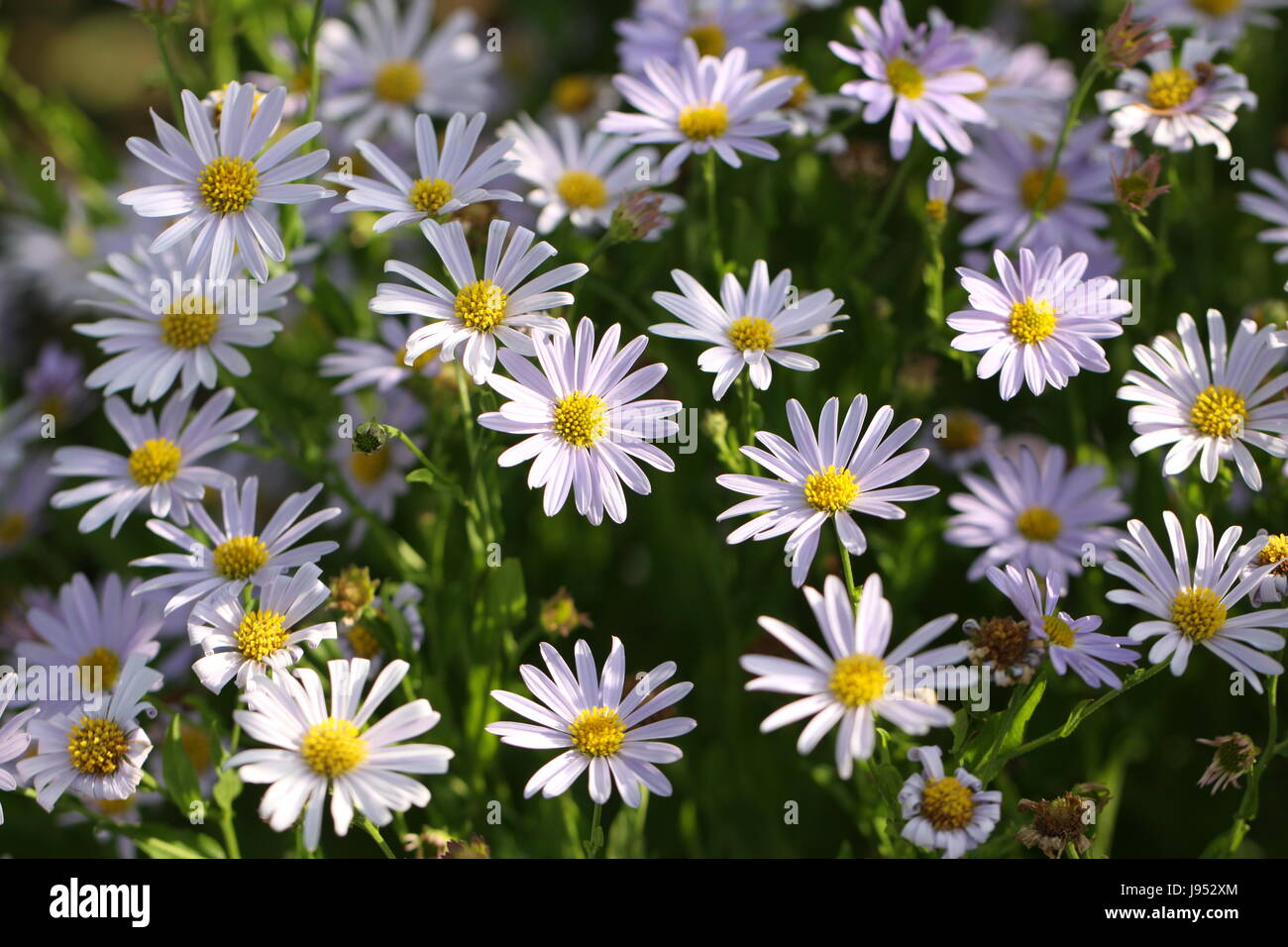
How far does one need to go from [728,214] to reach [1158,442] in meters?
0.88

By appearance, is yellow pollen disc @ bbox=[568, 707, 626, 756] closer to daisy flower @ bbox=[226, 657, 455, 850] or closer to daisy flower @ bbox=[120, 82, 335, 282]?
daisy flower @ bbox=[226, 657, 455, 850]

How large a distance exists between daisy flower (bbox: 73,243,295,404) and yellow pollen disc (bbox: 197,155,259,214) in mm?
138

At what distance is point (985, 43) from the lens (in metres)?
2.11

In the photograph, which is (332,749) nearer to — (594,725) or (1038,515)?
(594,725)

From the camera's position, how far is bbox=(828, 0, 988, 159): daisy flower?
183 centimetres

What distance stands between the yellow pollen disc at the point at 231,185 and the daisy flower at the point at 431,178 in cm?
13

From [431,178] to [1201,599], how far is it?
1.25m

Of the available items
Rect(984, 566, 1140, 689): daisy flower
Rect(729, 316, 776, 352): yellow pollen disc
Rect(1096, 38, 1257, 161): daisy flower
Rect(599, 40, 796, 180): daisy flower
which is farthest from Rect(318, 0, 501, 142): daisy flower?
Rect(984, 566, 1140, 689): daisy flower

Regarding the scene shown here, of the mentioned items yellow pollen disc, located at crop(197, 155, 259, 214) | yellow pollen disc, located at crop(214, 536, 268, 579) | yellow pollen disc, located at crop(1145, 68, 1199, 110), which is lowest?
yellow pollen disc, located at crop(214, 536, 268, 579)

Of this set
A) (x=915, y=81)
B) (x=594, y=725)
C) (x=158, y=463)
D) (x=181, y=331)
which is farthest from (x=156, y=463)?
(x=915, y=81)

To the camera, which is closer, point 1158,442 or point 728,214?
point 1158,442

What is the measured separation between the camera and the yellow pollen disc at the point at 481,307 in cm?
158
